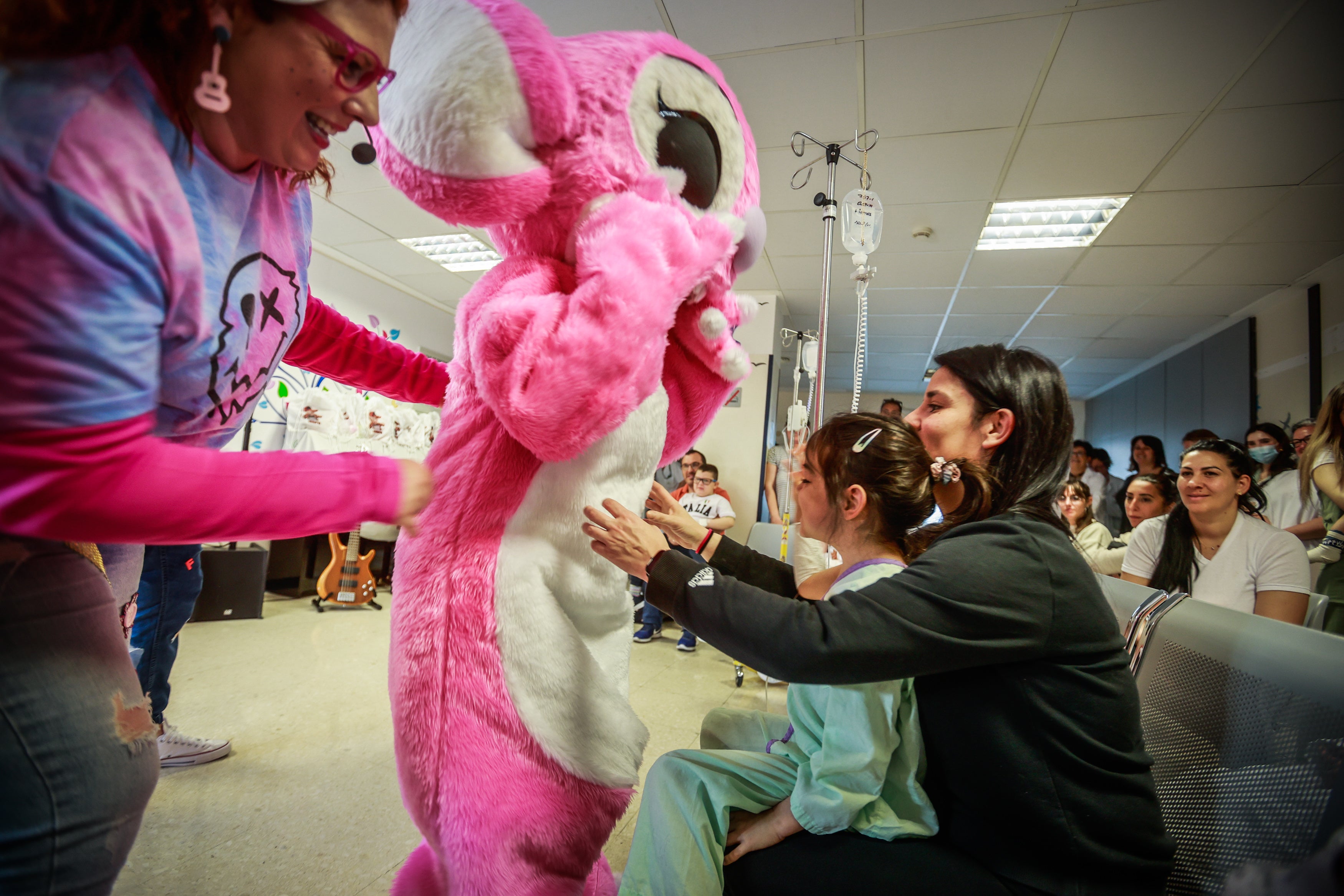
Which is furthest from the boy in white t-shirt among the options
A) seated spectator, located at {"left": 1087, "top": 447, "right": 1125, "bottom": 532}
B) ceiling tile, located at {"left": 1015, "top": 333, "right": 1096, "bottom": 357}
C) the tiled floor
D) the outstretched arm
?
ceiling tile, located at {"left": 1015, "top": 333, "right": 1096, "bottom": 357}

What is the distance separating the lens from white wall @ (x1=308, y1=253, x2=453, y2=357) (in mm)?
4578

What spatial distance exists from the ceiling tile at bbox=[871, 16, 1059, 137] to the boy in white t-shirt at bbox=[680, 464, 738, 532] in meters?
2.18

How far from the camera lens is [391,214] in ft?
12.9

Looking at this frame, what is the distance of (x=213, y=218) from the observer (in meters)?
0.48

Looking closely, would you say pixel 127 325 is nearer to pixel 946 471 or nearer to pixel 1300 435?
pixel 946 471

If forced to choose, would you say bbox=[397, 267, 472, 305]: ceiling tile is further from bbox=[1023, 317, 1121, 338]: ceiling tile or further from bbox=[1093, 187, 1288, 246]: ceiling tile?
bbox=[1023, 317, 1121, 338]: ceiling tile

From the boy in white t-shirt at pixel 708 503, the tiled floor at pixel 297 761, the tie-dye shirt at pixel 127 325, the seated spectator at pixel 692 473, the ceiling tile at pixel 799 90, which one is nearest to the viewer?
the tie-dye shirt at pixel 127 325

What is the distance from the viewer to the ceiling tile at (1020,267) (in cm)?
399

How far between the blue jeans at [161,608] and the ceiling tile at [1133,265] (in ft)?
15.8

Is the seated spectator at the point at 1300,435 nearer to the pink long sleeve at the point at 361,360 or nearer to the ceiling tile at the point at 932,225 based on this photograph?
the ceiling tile at the point at 932,225

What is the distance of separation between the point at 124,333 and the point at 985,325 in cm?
626

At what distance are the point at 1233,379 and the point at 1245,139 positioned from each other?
3145 millimetres

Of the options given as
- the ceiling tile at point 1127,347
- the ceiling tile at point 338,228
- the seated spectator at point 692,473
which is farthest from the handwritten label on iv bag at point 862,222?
the ceiling tile at point 1127,347

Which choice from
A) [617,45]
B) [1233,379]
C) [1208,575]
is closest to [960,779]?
[617,45]
